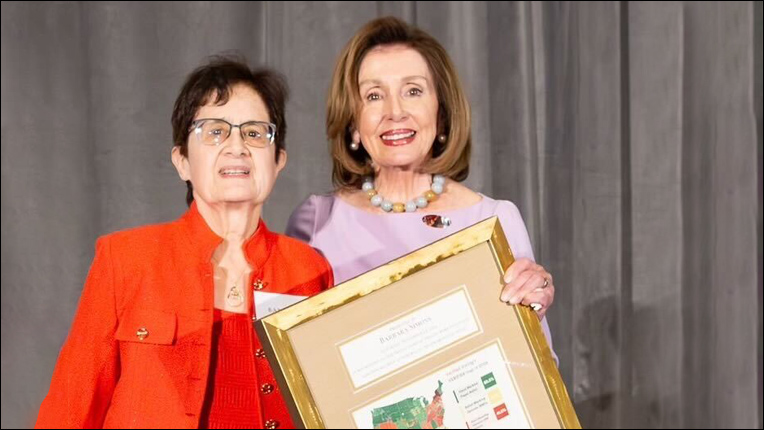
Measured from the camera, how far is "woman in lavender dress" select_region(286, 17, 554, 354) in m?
1.69

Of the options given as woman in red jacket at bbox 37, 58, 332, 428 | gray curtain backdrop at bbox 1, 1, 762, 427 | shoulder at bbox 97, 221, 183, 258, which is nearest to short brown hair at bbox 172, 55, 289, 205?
woman in red jacket at bbox 37, 58, 332, 428

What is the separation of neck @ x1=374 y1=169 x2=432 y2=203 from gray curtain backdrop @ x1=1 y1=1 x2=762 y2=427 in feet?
1.70

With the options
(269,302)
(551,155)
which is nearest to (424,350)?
(269,302)

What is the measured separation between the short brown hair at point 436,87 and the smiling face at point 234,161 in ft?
1.14

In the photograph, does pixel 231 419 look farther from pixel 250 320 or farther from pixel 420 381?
pixel 420 381

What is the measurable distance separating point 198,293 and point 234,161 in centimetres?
20

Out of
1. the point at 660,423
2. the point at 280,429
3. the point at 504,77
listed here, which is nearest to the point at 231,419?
the point at 280,429

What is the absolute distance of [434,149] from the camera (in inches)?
71.0

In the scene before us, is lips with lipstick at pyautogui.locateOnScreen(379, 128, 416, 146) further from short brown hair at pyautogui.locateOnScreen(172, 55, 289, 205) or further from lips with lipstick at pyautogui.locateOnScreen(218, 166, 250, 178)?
lips with lipstick at pyautogui.locateOnScreen(218, 166, 250, 178)

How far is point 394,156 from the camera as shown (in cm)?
169

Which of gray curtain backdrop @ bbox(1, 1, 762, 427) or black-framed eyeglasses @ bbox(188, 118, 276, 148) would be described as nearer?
black-framed eyeglasses @ bbox(188, 118, 276, 148)

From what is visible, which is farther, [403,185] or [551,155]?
→ [551,155]

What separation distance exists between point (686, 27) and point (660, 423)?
1.07 metres

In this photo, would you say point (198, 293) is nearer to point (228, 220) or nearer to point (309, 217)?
point (228, 220)
